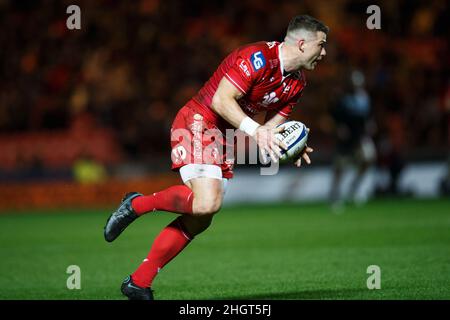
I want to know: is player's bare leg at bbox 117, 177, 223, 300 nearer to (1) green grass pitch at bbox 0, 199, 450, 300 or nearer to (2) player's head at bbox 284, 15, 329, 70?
(1) green grass pitch at bbox 0, 199, 450, 300

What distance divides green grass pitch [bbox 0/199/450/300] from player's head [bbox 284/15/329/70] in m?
1.59

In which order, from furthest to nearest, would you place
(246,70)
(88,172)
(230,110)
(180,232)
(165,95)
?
(165,95) → (88,172) → (180,232) → (246,70) → (230,110)

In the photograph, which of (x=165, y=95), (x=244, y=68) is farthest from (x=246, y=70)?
(x=165, y=95)

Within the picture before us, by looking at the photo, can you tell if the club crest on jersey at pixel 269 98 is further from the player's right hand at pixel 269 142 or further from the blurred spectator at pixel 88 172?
the blurred spectator at pixel 88 172

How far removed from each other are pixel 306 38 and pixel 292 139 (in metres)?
0.71

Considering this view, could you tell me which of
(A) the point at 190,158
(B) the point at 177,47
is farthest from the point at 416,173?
(A) the point at 190,158

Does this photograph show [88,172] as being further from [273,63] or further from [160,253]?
[273,63]

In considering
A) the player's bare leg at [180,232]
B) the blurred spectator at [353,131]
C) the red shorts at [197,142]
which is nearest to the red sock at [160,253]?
the player's bare leg at [180,232]

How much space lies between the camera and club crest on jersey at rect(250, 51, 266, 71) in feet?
17.8

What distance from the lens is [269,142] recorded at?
512 centimetres

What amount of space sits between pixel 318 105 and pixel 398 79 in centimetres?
180

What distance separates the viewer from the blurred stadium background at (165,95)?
15250 millimetres

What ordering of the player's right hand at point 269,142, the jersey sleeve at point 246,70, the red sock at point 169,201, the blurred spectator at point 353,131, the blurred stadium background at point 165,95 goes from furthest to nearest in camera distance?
the blurred stadium background at point 165,95 < the blurred spectator at point 353,131 < the red sock at point 169,201 < the jersey sleeve at point 246,70 < the player's right hand at point 269,142

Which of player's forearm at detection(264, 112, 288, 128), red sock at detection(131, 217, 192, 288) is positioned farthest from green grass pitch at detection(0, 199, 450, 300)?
player's forearm at detection(264, 112, 288, 128)
